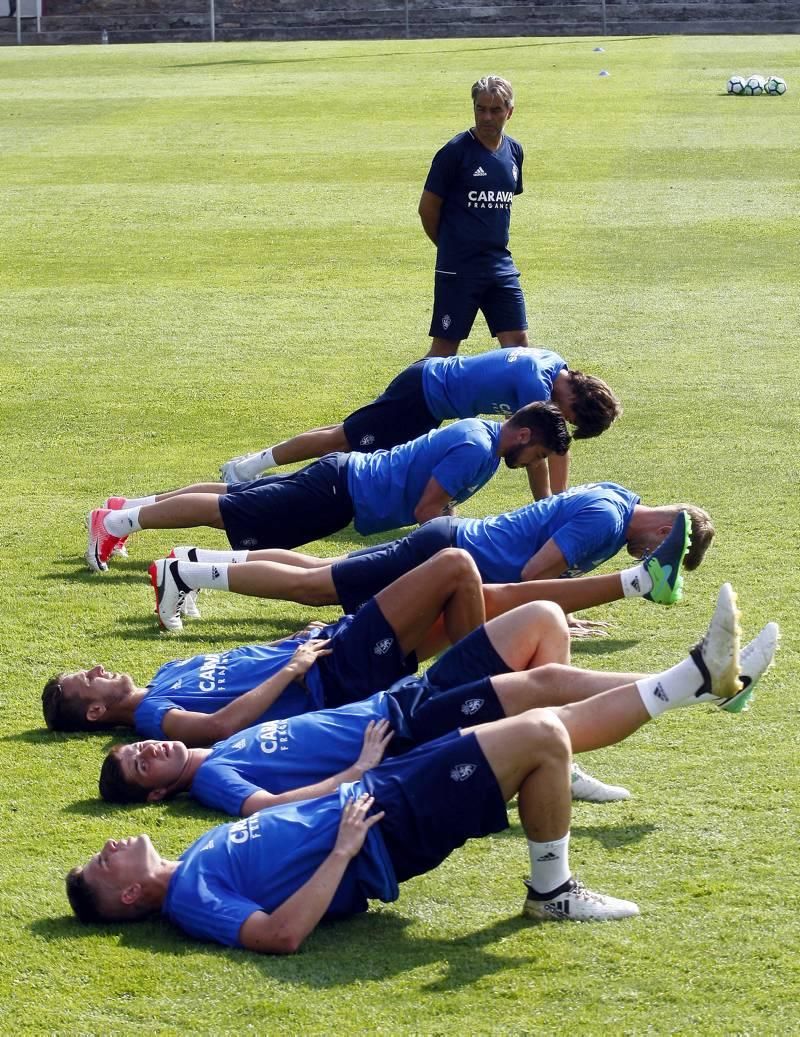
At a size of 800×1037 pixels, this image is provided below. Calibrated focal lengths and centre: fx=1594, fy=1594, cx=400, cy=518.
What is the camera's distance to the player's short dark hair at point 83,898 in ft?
17.3

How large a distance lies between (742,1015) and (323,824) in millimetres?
1478

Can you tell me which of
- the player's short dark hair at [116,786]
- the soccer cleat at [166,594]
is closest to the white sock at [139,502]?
the soccer cleat at [166,594]

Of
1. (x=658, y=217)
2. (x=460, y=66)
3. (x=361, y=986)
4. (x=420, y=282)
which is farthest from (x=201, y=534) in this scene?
(x=460, y=66)

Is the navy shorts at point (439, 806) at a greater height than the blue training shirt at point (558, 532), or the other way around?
the blue training shirt at point (558, 532)

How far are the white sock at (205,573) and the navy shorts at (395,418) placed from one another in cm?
172

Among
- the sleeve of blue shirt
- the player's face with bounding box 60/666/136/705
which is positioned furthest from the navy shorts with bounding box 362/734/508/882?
the sleeve of blue shirt

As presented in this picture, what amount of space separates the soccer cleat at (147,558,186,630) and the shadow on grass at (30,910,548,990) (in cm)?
276

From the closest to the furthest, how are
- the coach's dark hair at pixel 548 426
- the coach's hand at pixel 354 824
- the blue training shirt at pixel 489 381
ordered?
the coach's hand at pixel 354 824 → the coach's dark hair at pixel 548 426 → the blue training shirt at pixel 489 381

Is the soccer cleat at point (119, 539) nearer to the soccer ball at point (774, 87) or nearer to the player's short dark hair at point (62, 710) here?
the player's short dark hair at point (62, 710)

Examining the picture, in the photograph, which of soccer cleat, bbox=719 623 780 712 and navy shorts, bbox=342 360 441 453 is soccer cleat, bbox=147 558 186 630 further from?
soccer cleat, bbox=719 623 780 712

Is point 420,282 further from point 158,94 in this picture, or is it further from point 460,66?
point 460,66

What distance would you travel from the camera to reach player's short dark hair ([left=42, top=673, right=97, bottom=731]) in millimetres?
6781

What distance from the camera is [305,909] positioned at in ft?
16.7

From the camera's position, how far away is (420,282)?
666 inches
